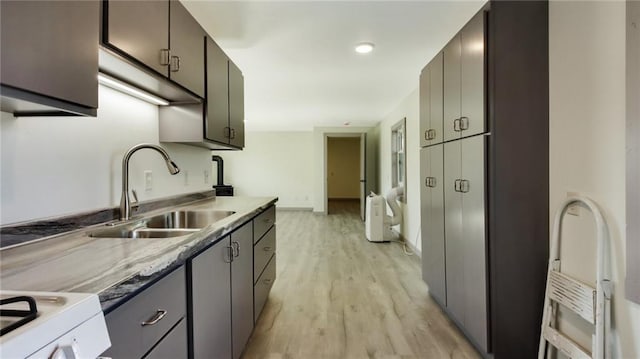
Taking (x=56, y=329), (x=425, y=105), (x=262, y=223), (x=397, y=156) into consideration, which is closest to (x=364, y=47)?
(x=425, y=105)

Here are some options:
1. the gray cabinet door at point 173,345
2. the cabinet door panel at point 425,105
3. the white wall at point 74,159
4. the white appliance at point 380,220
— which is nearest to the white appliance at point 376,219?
the white appliance at point 380,220

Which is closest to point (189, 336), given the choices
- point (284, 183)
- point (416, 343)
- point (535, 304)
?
point (416, 343)

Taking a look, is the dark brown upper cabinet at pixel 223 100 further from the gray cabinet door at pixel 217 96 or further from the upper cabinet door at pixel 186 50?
the upper cabinet door at pixel 186 50

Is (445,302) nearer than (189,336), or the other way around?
(189,336)

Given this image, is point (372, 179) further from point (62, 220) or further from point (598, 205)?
point (62, 220)

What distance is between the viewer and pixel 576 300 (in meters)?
1.50

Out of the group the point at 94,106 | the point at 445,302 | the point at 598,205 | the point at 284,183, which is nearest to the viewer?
the point at 94,106

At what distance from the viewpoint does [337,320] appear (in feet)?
7.93

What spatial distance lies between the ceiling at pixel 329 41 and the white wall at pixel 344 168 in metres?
6.95

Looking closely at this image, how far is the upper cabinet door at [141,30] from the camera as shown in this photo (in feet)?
3.81

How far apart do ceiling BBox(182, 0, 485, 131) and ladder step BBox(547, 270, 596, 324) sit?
1.76 meters

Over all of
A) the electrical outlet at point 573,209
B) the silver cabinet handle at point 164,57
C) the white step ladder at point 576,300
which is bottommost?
the white step ladder at point 576,300

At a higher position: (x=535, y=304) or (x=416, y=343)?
(x=535, y=304)

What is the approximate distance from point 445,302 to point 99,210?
7.76 feet
